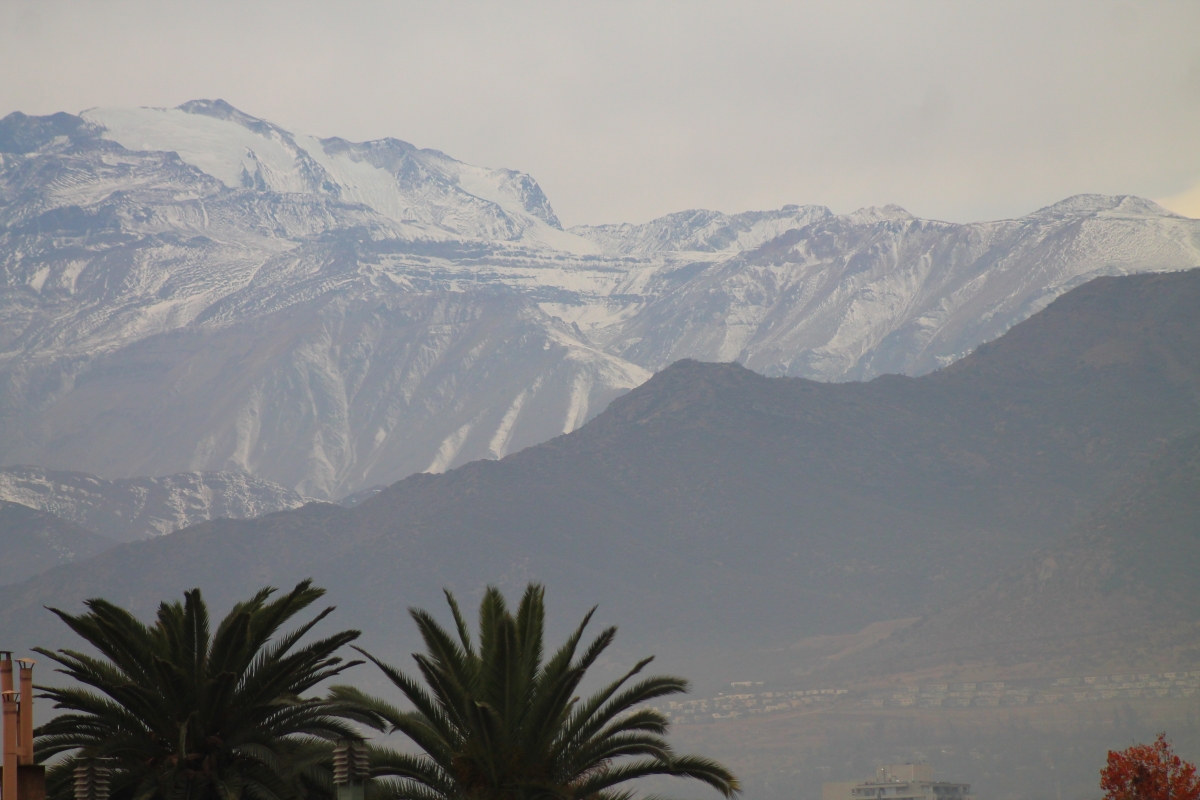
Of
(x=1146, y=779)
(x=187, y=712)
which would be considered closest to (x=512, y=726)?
(x=187, y=712)

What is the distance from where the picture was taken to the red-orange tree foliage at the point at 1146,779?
53562mm

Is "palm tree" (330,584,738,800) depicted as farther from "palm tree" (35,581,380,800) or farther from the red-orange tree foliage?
the red-orange tree foliage

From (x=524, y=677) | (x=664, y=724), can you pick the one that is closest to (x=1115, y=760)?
(x=664, y=724)

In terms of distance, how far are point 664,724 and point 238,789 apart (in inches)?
425

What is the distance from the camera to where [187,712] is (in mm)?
48062

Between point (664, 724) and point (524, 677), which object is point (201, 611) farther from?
point (664, 724)

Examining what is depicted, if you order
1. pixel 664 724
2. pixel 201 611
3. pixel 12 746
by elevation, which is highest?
pixel 201 611

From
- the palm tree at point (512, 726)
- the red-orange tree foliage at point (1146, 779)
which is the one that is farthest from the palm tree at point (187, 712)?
the red-orange tree foliage at point (1146, 779)

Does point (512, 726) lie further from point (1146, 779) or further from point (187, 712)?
point (1146, 779)

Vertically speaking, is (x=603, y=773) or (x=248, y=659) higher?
(x=248, y=659)

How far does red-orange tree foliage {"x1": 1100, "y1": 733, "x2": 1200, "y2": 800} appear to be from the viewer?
176 ft

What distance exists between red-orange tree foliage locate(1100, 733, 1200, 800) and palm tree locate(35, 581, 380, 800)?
21533 mm

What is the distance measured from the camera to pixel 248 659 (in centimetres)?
4866

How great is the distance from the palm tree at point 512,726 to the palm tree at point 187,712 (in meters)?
1.82
